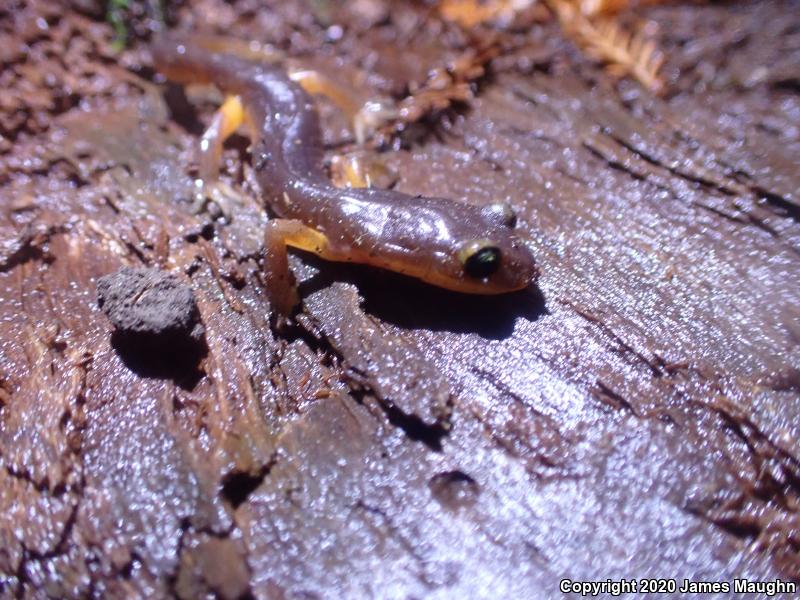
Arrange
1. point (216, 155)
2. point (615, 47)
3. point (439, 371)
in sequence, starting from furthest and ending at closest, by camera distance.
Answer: point (615, 47), point (216, 155), point (439, 371)

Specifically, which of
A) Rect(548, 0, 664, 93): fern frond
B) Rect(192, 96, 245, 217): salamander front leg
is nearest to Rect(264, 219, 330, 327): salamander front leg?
Rect(192, 96, 245, 217): salamander front leg

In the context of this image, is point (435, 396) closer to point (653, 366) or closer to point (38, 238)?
point (653, 366)

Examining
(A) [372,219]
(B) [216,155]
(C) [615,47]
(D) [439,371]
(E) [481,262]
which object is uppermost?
(C) [615,47]

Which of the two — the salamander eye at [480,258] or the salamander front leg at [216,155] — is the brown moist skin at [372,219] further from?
the salamander front leg at [216,155]

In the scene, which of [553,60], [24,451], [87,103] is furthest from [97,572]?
[553,60]

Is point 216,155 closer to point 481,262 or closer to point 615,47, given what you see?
point 481,262

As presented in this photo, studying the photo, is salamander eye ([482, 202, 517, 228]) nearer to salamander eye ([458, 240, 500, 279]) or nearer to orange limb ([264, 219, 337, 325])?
salamander eye ([458, 240, 500, 279])

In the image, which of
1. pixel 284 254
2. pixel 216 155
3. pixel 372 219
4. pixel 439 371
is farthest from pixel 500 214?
pixel 216 155

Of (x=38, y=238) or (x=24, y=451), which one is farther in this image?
(x=38, y=238)
